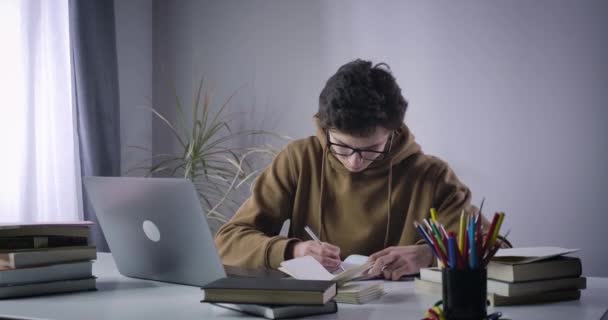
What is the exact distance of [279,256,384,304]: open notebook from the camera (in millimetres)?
1146

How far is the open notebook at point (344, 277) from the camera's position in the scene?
1.15 m

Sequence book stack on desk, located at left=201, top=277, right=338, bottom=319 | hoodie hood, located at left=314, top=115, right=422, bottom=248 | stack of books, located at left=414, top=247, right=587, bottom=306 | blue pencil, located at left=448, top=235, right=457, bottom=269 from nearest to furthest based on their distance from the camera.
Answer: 1. blue pencil, located at left=448, top=235, right=457, bottom=269
2. book stack on desk, located at left=201, top=277, right=338, bottom=319
3. stack of books, located at left=414, top=247, right=587, bottom=306
4. hoodie hood, located at left=314, top=115, right=422, bottom=248

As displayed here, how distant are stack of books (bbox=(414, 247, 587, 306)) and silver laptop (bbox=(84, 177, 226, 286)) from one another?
1.66ft

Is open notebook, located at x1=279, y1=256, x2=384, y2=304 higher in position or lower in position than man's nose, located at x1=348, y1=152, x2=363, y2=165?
lower

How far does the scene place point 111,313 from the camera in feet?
3.51

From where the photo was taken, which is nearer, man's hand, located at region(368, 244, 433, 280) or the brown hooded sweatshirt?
man's hand, located at region(368, 244, 433, 280)

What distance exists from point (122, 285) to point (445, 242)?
744 millimetres

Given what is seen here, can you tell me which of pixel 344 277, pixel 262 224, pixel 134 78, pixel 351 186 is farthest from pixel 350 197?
pixel 134 78

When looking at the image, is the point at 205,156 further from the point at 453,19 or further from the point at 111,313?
the point at 111,313

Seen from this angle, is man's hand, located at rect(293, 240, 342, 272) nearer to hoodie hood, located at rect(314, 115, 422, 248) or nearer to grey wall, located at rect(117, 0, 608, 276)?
hoodie hood, located at rect(314, 115, 422, 248)

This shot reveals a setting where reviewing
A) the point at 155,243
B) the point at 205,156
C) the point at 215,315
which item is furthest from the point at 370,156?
the point at 205,156

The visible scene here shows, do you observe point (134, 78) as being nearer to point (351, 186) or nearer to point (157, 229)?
point (351, 186)

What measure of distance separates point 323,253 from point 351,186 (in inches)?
19.1

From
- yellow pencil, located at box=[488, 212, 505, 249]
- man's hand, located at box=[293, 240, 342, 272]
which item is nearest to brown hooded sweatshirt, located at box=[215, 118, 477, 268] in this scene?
man's hand, located at box=[293, 240, 342, 272]
